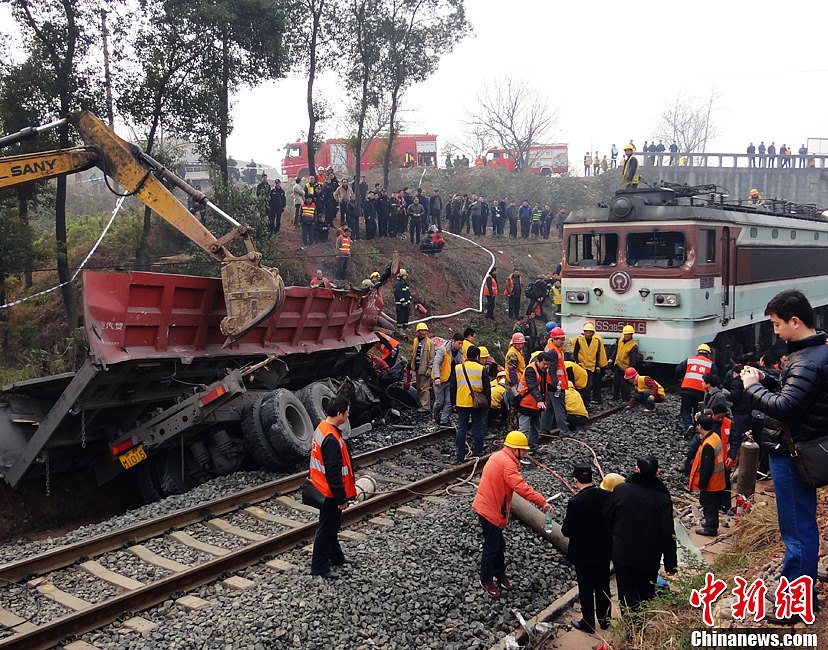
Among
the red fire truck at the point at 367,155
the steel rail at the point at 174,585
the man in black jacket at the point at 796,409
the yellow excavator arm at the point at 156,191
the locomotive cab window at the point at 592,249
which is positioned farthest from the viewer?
the red fire truck at the point at 367,155

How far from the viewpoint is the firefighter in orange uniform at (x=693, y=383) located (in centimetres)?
1045

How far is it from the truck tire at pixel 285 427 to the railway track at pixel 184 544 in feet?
1.45

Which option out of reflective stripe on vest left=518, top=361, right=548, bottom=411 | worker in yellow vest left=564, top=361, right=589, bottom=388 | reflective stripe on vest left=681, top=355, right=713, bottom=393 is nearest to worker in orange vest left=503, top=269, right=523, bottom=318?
worker in yellow vest left=564, top=361, right=589, bottom=388

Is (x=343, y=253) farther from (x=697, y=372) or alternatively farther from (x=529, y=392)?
(x=697, y=372)

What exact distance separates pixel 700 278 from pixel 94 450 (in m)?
9.76

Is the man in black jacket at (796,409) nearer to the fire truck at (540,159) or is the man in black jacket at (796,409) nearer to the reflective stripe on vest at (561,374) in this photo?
the reflective stripe on vest at (561,374)

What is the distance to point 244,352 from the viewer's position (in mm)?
9617

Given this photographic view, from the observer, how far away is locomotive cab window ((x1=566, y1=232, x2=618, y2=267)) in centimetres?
1338

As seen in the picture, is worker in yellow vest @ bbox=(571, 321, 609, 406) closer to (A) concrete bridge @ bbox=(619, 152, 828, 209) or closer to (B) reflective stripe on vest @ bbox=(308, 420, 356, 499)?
(B) reflective stripe on vest @ bbox=(308, 420, 356, 499)

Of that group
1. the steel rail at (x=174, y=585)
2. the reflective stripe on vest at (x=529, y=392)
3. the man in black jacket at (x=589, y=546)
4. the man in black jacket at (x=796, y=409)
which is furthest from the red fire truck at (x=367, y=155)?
the man in black jacket at (x=796, y=409)

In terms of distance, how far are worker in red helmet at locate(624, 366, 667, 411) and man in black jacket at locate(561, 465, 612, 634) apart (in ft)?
24.0

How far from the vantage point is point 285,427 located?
9.18 meters
